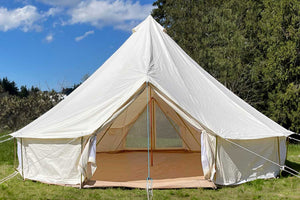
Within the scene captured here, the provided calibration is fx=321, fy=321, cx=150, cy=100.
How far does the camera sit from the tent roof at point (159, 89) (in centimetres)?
456

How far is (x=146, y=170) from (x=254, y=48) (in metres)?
7.38

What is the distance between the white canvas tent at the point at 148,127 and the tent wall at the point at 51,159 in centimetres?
1

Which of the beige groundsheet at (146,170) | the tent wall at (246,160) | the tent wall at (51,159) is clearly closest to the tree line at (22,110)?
the beige groundsheet at (146,170)

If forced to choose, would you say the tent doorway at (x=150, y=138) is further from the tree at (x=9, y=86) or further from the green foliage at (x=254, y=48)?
the tree at (x=9, y=86)

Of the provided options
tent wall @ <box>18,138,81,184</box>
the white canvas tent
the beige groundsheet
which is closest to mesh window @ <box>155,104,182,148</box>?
the beige groundsheet

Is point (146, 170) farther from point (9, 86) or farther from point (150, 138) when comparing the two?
point (9, 86)

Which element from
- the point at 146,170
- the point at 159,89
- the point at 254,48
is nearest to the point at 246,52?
the point at 254,48

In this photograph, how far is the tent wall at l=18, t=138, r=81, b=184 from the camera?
4430mm

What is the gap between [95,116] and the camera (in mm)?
4594

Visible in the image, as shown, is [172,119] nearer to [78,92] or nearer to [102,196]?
[78,92]

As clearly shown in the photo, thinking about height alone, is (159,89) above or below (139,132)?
above

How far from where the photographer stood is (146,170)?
5484 mm

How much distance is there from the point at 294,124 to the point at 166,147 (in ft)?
14.6

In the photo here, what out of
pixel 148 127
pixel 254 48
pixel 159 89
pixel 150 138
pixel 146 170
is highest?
pixel 254 48
